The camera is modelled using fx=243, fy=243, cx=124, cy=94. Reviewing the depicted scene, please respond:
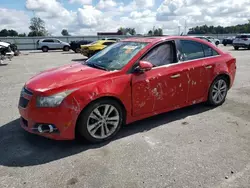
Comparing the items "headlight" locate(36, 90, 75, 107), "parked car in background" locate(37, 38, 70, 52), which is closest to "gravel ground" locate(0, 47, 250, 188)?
"headlight" locate(36, 90, 75, 107)

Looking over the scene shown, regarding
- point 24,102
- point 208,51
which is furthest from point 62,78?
point 208,51

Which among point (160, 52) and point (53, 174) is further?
point (160, 52)

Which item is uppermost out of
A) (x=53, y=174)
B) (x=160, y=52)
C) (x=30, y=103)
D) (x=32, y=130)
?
(x=160, y=52)

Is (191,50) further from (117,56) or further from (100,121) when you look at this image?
(100,121)

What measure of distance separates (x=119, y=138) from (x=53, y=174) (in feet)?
4.11

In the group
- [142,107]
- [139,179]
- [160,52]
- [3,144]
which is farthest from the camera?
[160,52]

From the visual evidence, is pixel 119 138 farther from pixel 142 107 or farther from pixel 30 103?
pixel 30 103

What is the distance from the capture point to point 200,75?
4715 mm

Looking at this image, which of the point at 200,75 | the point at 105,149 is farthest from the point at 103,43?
the point at 105,149

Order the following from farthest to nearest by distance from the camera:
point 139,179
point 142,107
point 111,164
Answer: point 142,107
point 111,164
point 139,179

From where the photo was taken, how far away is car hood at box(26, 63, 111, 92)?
3.45 meters

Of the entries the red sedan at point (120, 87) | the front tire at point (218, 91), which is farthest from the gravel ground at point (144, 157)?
the front tire at point (218, 91)

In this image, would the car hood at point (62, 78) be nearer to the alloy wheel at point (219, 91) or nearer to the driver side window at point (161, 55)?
the driver side window at point (161, 55)

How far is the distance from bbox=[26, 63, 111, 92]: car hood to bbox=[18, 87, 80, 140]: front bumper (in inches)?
8.4
